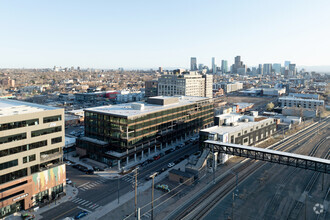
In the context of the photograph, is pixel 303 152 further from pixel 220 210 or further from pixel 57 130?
pixel 57 130

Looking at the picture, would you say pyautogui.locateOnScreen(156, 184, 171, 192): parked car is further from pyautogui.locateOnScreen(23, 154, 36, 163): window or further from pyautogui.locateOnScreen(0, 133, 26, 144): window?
pyautogui.locateOnScreen(0, 133, 26, 144): window

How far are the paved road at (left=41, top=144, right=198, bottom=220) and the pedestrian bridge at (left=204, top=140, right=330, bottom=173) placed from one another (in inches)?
730

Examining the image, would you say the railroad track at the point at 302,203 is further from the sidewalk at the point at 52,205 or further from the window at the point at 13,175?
the window at the point at 13,175

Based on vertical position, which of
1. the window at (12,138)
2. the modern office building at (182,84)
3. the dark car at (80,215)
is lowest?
the dark car at (80,215)

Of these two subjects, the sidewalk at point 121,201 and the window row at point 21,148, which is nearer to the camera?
the window row at point 21,148

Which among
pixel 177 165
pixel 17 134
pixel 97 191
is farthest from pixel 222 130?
pixel 17 134

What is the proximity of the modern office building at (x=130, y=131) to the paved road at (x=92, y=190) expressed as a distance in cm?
689

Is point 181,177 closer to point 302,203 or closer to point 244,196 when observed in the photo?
point 244,196

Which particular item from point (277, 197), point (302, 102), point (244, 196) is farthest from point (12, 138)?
point (302, 102)

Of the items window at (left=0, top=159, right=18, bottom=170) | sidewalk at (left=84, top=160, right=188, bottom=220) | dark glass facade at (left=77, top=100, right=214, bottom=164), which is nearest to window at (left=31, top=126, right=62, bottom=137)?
window at (left=0, top=159, right=18, bottom=170)

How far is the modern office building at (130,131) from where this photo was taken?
74.2 metres

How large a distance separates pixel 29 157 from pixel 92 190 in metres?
16.5

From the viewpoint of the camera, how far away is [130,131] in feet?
246

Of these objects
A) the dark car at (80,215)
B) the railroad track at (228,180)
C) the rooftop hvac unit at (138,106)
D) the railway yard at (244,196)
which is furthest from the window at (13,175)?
the rooftop hvac unit at (138,106)
